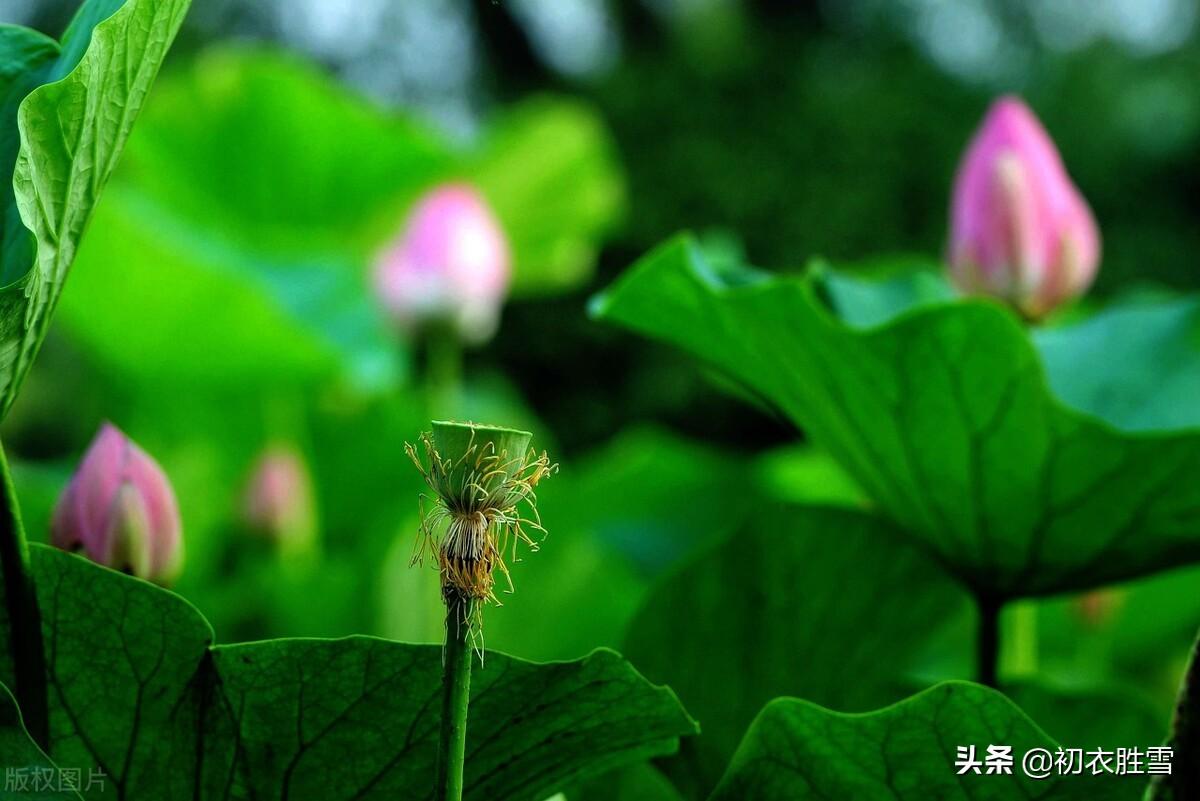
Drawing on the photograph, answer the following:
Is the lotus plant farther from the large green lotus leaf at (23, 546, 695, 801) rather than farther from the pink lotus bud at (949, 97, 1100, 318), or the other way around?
the pink lotus bud at (949, 97, 1100, 318)

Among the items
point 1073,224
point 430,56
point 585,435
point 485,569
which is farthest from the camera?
point 430,56

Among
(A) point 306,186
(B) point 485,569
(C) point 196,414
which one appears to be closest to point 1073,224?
(B) point 485,569

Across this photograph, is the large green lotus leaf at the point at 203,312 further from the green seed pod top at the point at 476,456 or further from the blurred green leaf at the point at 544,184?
the green seed pod top at the point at 476,456

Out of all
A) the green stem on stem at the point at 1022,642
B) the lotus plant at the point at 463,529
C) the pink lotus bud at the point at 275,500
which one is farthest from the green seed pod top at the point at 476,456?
the pink lotus bud at the point at 275,500

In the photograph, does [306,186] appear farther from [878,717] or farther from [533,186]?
[878,717]

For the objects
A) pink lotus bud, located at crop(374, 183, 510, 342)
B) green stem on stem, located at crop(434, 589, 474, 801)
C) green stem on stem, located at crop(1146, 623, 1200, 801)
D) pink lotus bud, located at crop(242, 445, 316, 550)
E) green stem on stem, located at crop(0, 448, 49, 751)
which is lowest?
green stem on stem, located at crop(1146, 623, 1200, 801)

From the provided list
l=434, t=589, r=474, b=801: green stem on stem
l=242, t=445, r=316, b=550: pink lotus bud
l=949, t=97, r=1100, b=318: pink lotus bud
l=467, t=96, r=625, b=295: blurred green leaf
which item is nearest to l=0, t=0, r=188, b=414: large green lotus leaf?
l=434, t=589, r=474, b=801: green stem on stem
